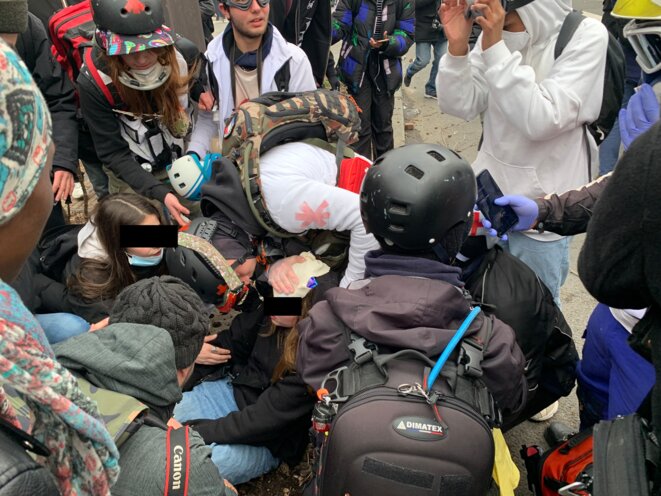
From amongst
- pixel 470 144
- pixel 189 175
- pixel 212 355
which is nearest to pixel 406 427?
pixel 212 355

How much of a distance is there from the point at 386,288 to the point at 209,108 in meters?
2.40

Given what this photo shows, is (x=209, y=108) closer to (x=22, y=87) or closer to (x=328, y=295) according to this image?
(x=328, y=295)

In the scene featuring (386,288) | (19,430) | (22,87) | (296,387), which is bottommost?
(296,387)

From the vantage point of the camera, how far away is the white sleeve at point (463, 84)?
9.11ft

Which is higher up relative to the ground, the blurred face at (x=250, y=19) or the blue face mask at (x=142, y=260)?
the blurred face at (x=250, y=19)

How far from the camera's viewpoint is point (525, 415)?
283 centimetres

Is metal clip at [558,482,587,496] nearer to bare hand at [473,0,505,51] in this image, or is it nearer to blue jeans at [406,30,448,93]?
bare hand at [473,0,505,51]

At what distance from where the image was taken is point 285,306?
2.71 m

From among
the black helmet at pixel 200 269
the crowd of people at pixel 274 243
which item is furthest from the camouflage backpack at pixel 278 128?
the black helmet at pixel 200 269

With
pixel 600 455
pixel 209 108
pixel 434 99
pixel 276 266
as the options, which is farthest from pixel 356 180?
pixel 434 99

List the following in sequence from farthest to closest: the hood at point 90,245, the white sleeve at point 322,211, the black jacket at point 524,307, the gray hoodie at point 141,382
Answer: the hood at point 90,245
the white sleeve at point 322,211
the black jacket at point 524,307
the gray hoodie at point 141,382

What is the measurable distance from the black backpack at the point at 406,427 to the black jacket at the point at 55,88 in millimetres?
2746

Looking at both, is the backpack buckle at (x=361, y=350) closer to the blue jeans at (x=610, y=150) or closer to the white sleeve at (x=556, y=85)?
the white sleeve at (x=556, y=85)

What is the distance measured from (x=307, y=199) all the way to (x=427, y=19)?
549cm
